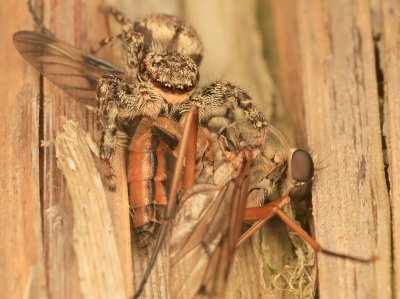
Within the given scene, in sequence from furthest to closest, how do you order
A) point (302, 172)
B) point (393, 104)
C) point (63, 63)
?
1. point (63, 63)
2. point (393, 104)
3. point (302, 172)

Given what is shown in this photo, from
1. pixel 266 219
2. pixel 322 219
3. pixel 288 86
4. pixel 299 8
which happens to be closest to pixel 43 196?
pixel 266 219

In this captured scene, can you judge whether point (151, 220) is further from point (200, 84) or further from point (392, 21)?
point (392, 21)

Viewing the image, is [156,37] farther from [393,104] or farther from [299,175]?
[393,104]

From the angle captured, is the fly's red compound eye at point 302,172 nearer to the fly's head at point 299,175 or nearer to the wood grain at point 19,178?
the fly's head at point 299,175

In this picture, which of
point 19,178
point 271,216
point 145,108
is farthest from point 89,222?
point 271,216

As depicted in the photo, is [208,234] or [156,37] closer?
[208,234]

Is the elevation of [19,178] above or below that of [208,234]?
above

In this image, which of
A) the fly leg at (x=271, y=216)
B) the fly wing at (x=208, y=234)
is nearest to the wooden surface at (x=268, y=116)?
the fly leg at (x=271, y=216)

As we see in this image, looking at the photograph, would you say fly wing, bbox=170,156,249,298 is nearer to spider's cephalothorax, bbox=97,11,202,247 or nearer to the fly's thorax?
spider's cephalothorax, bbox=97,11,202,247
